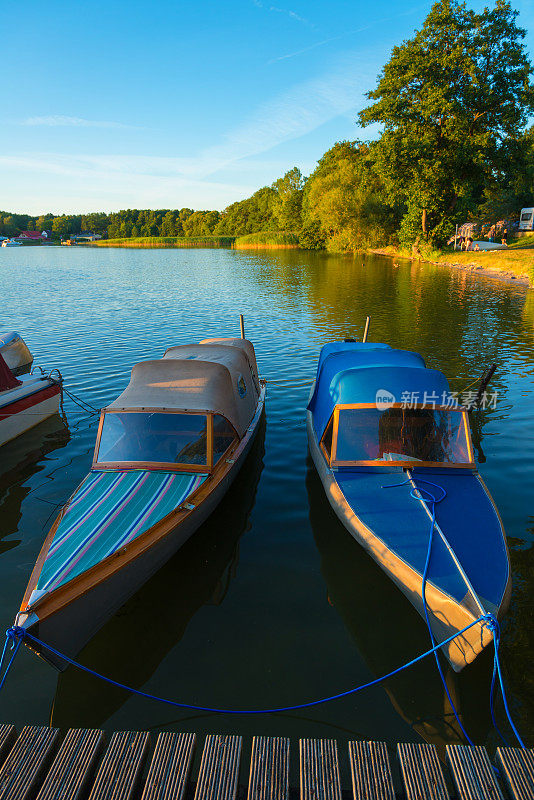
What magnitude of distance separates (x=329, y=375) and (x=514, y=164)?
175ft

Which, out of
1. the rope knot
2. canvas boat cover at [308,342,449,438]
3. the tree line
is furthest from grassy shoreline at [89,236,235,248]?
the rope knot

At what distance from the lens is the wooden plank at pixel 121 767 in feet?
12.0

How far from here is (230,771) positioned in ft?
12.3

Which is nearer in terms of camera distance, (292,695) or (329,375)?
(292,695)

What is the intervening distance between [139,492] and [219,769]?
407 centimetres

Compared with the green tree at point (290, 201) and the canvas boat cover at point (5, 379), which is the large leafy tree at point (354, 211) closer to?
the green tree at point (290, 201)

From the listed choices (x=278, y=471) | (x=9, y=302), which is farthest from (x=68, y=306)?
(x=278, y=471)

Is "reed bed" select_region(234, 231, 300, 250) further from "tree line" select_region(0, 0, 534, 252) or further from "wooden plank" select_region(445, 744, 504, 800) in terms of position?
"wooden plank" select_region(445, 744, 504, 800)

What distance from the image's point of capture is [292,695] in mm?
5105

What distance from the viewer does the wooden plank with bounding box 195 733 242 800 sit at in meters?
3.64

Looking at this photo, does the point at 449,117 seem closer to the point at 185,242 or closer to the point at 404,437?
the point at 404,437

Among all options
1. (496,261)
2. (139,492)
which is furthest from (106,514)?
(496,261)

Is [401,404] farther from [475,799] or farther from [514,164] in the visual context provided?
[514,164]

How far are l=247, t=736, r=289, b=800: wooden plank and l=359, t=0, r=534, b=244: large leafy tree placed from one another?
53.3 meters
